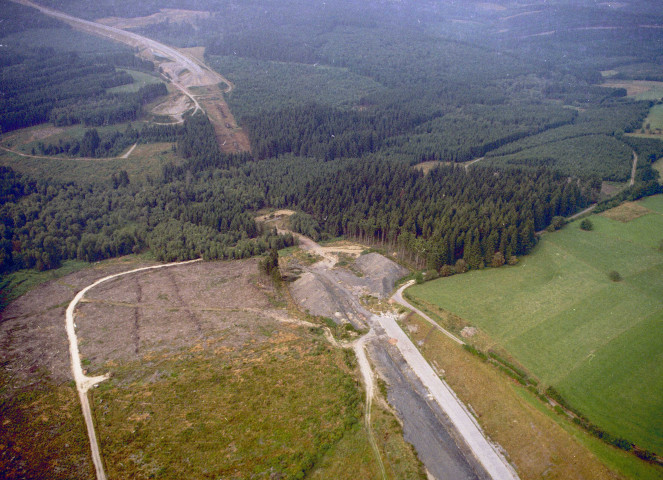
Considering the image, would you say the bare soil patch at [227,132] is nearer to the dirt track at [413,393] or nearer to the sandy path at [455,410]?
the dirt track at [413,393]

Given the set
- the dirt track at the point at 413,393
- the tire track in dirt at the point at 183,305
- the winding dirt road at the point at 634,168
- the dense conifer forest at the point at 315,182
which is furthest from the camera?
the winding dirt road at the point at 634,168

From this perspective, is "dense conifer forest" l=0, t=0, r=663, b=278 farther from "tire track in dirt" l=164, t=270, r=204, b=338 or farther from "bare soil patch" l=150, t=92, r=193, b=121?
"tire track in dirt" l=164, t=270, r=204, b=338

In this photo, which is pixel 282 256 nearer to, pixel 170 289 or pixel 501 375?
pixel 170 289

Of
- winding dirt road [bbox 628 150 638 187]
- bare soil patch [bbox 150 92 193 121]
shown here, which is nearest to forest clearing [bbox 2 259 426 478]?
winding dirt road [bbox 628 150 638 187]

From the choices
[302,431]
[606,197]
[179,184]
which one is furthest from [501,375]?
[179,184]

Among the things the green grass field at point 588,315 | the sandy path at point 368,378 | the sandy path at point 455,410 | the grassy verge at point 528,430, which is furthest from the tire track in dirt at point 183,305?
the green grass field at point 588,315

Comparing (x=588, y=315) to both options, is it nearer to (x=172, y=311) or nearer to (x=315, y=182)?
(x=172, y=311)
